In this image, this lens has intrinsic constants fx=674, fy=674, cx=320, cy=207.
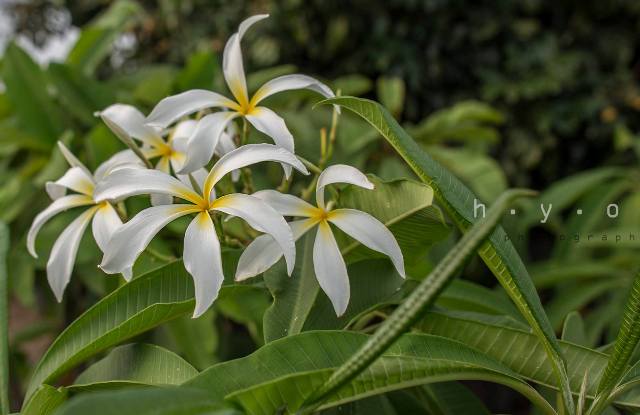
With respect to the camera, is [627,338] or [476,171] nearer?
[627,338]

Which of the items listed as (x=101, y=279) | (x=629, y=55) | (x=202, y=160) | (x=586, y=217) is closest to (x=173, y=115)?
(x=202, y=160)

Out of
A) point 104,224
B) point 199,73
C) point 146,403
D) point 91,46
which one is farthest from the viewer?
point 91,46

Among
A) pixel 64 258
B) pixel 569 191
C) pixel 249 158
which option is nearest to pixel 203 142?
pixel 249 158

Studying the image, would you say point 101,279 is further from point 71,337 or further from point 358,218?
point 358,218

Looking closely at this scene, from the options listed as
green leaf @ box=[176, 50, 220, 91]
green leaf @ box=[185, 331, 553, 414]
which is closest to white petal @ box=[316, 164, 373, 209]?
green leaf @ box=[185, 331, 553, 414]

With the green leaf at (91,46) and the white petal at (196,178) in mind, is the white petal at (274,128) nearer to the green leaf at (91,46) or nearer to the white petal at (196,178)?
the white petal at (196,178)

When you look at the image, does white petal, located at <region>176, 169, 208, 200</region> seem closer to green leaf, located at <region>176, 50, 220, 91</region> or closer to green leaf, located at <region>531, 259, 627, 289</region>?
green leaf, located at <region>176, 50, 220, 91</region>

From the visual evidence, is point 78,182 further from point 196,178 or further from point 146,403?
point 146,403
